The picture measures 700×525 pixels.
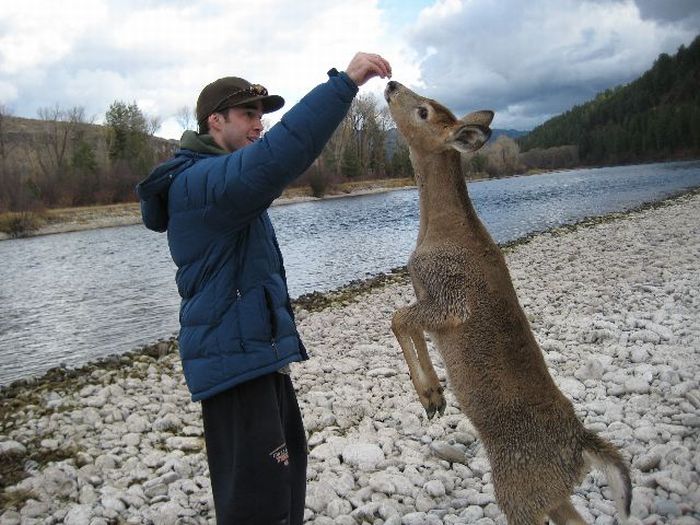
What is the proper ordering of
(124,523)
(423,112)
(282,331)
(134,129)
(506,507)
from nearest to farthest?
(282,331) → (506,507) → (423,112) → (124,523) → (134,129)

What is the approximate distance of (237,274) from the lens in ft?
11.5

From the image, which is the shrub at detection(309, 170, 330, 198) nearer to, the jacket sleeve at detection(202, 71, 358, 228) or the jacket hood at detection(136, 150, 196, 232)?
the jacket hood at detection(136, 150, 196, 232)

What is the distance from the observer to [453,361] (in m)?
4.02

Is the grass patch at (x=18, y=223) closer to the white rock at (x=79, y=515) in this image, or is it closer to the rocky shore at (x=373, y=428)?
the rocky shore at (x=373, y=428)

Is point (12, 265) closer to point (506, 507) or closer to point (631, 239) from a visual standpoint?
point (631, 239)

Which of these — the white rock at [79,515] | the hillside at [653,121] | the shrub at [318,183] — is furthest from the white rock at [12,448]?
the hillside at [653,121]

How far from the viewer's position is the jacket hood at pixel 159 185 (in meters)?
3.47

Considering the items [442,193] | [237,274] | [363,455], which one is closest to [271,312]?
[237,274]

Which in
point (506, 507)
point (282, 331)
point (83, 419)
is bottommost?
point (83, 419)

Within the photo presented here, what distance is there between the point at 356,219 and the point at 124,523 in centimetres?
4171

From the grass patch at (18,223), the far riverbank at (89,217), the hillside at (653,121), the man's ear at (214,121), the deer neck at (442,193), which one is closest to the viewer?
the man's ear at (214,121)

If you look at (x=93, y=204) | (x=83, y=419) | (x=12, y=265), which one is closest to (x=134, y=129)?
(x=93, y=204)

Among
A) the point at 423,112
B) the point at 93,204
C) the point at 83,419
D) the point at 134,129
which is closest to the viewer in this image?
the point at 423,112

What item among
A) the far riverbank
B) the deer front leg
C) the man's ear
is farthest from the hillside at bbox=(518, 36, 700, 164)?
the man's ear
